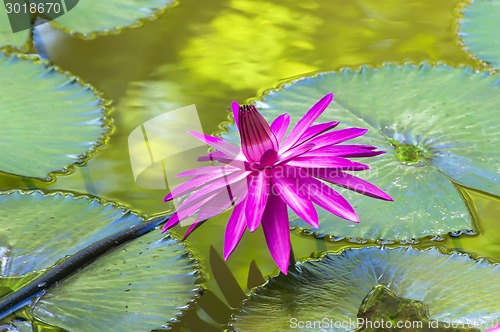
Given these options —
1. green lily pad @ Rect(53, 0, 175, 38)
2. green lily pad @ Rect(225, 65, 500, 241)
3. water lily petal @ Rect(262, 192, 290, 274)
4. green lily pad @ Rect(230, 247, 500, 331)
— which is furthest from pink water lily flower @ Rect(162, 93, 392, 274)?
green lily pad @ Rect(53, 0, 175, 38)

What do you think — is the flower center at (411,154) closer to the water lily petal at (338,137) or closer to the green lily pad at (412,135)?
the green lily pad at (412,135)

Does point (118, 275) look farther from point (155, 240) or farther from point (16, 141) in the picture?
point (16, 141)

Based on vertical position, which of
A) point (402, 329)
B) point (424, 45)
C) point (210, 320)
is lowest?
point (210, 320)

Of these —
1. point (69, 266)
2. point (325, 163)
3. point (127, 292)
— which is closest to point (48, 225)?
point (69, 266)

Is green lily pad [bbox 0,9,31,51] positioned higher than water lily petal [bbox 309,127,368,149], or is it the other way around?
water lily petal [bbox 309,127,368,149]

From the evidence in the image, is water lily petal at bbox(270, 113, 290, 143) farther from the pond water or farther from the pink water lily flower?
the pond water

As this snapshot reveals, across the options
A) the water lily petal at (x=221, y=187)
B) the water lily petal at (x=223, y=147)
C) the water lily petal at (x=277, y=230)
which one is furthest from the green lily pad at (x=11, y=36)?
the water lily petal at (x=277, y=230)

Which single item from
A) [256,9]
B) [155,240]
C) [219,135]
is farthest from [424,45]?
[155,240]

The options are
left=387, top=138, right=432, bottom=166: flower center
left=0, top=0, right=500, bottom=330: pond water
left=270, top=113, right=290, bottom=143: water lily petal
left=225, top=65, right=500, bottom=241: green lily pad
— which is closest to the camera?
left=270, top=113, right=290, bottom=143: water lily petal
